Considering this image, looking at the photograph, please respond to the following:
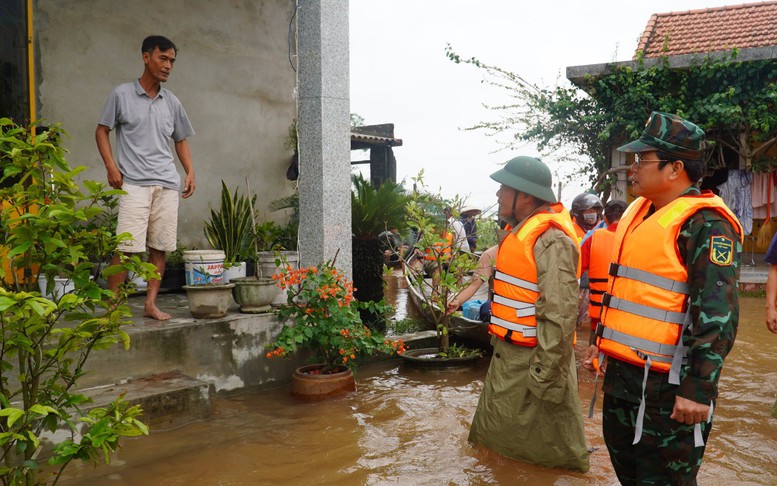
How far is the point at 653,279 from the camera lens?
2590mm

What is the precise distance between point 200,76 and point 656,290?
7108 mm

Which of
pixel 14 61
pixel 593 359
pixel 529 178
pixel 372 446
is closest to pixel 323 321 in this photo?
pixel 372 446

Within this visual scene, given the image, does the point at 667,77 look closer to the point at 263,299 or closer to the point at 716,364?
the point at 263,299

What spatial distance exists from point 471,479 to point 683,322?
1904 mm

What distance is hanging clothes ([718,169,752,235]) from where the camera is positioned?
13.1 m

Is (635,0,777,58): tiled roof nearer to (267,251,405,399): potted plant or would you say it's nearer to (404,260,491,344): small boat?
(404,260,491,344): small boat

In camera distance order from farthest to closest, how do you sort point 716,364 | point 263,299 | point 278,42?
1. point 278,42
2. point 263,299
3. point 716,364

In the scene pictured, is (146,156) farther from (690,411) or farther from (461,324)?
(690,411)

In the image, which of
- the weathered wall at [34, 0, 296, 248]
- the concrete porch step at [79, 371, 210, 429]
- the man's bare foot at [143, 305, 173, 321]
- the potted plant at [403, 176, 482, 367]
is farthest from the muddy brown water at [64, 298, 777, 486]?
the weathered wall at [34, 0, 296, 248]

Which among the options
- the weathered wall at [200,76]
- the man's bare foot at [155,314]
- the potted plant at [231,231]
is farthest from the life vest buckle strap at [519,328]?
the weathered wall at [200,76]

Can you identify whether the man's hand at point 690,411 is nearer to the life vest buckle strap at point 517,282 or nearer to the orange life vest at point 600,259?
the life vest buckle strap at point 517,282

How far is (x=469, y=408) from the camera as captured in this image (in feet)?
17.8

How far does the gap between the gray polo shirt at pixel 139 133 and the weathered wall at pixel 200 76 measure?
2.13 m

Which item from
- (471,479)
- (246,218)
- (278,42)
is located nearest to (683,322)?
(471,479)
